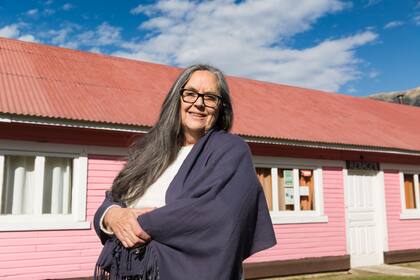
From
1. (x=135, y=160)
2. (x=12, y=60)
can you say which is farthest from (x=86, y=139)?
(x=135, y=160)

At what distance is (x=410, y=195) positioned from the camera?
11594 mm

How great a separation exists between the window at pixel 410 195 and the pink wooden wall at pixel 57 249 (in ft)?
26.0

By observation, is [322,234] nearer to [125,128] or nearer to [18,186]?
[125,128]

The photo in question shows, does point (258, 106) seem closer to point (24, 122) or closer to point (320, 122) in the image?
point (320, 122)

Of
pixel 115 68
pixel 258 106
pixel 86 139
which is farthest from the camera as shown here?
pixel 258 106

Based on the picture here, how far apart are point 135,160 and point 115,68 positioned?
28.1ft

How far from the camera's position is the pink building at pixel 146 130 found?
6.73m

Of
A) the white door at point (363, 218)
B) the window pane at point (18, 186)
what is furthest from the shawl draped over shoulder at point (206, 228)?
the white door at point (363, 218)

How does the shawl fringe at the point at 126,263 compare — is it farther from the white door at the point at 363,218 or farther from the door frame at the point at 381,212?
the door frame at the point at 381,212

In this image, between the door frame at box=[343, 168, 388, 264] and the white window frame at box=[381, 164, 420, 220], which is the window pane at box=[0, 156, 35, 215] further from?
the white window frame at box=[381, 164, 420, 220]

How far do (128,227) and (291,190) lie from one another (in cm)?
829

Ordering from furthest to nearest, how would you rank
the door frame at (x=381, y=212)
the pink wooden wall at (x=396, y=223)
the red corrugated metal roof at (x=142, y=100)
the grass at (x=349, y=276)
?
the pink wooden wall at (x=396, y=223), the door frame at (x=381, y=212), the grass at (x=349, y=276), the red corrugated metal roof at (x=142, y=100)

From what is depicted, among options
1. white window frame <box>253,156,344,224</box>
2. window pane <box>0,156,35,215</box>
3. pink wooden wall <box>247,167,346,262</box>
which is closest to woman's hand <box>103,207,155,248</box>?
window pane <box>0,156,35,215</box>

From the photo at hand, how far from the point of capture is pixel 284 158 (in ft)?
30.9
